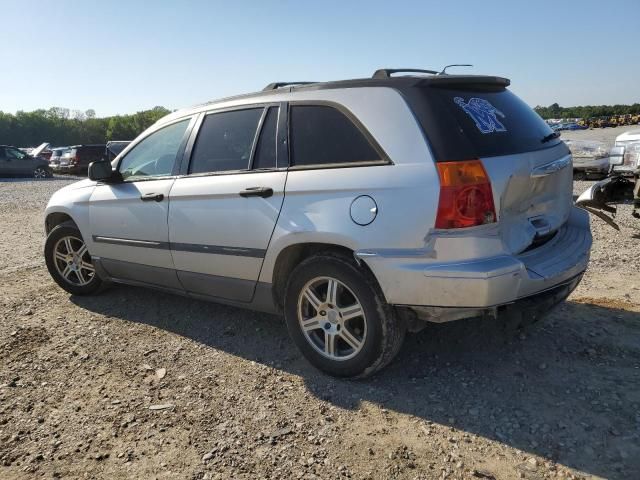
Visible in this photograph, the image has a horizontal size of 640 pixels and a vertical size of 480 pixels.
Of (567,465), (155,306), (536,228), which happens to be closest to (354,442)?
(567,465)

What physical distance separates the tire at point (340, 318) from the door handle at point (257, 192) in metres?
0.51

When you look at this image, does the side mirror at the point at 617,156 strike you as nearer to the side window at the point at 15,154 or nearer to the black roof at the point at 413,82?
the black roof at the point at 413,82

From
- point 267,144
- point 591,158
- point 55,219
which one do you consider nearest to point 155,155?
point 267,144

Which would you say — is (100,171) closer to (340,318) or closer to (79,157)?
(340,318)

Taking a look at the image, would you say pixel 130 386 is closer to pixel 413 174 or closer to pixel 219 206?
pixel 219 206

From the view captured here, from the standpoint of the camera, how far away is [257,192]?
333cm

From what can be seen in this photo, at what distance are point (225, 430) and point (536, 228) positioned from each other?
6.90 ft

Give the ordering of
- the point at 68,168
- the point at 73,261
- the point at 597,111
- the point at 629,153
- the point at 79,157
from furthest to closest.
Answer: the point at 597,111
the point at 68,168
the point at 79,157
the point at 629,153
the point at 73,261

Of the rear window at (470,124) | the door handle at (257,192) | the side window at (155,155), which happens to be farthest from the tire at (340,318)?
the side window at (155,155)

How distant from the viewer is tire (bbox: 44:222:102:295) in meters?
4.95

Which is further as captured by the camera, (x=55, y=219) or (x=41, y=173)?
(x=41, y=173)

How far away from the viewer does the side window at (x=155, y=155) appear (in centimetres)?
410

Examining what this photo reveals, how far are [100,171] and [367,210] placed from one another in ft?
8.78

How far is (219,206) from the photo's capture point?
3549 millimetres
